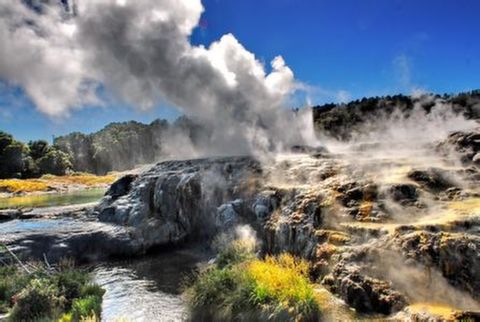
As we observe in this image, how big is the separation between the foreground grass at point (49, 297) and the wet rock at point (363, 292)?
23.9 ft

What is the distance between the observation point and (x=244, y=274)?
42.3ft

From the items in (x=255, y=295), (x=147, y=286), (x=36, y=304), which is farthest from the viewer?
(x=147, y=286)

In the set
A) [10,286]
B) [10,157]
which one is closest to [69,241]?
[10,286]

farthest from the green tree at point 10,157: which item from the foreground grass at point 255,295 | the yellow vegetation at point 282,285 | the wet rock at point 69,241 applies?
Answer: the yellow vegetation at point 282,285

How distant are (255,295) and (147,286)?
7.74 metres

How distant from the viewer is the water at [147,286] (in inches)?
571

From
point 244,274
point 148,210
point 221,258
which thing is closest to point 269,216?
point 221,258

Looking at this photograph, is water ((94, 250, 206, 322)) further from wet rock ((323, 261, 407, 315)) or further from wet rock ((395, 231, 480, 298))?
wet rock ((395, 231, 480, 298))

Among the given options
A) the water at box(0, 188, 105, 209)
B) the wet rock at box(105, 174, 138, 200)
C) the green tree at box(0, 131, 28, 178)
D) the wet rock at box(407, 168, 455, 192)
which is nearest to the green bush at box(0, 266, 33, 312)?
the wet rock at box(407, 168, 455, 192)

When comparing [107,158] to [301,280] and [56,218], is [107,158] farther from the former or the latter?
[301,280]

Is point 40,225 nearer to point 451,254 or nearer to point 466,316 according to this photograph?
point 451,254

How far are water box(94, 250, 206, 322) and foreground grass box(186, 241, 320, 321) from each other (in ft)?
4.18

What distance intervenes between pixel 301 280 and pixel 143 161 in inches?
4762

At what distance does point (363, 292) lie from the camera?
11930mm
